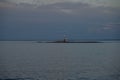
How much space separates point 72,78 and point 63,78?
1.34 ft

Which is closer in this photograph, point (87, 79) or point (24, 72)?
point (87, 79)

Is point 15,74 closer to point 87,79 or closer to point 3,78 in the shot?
point 3,78

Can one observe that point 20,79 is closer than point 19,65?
Yes

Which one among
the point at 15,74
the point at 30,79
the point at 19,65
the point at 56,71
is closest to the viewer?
the point at 30,79

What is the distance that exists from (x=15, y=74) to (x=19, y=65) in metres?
3.68

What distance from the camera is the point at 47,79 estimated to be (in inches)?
580

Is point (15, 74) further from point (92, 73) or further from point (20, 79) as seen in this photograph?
point (92, 73)

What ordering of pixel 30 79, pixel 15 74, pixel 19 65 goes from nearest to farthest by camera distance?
pixel 30 79, pixel 15 74, pixel 19 65

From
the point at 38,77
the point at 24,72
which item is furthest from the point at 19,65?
the point at 38,77

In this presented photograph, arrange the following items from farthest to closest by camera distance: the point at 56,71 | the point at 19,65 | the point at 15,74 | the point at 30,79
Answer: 1. the point at 19,65
2. the point at 56,71
3. the point at 15,74
4. the point at 30,79

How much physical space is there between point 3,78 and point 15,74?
1113mm

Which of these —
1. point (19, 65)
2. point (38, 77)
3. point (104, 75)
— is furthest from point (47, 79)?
point (19, 65)

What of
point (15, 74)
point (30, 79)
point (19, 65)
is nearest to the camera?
point (30, 79)

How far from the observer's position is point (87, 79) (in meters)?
14.5
